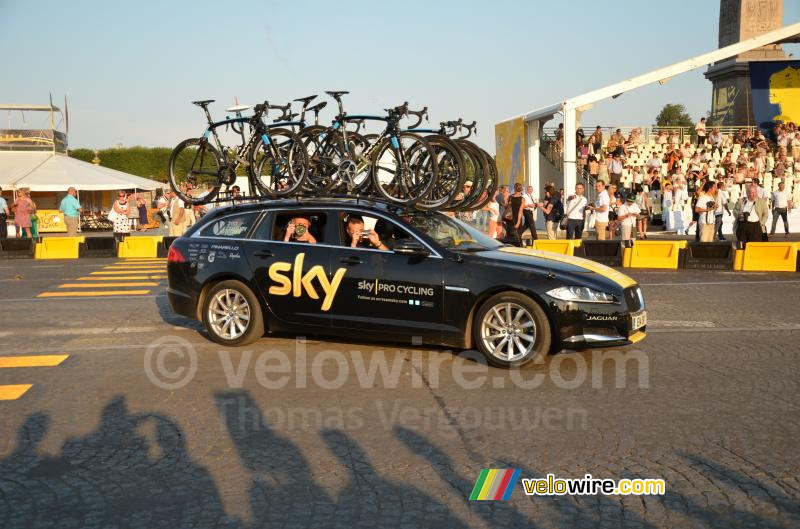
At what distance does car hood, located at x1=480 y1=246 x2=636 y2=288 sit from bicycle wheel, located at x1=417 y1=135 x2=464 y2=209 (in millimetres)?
1251

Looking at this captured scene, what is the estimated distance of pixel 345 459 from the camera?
512cm

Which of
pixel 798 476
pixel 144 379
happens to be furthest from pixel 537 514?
pixel 144 379

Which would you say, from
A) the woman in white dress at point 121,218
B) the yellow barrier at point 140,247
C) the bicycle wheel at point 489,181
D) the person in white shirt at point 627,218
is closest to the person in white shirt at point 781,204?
the person in white shirt at point 627,218

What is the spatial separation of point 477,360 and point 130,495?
13.5 feet

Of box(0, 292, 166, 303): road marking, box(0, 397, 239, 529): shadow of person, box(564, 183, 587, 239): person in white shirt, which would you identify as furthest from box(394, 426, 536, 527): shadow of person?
box(564, 183, 587, 239): person in white shirt

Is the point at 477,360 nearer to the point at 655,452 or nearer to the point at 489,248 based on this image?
the point at 489,248

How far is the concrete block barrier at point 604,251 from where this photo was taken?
18281 mm

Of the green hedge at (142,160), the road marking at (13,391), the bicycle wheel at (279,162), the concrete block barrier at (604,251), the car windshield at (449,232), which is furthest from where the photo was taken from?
the green hedge at (142,160)

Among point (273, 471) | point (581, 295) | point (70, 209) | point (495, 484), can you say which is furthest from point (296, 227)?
point (70, 209)

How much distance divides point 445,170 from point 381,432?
14.9 ft

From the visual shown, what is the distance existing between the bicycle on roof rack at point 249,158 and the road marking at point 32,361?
264cm

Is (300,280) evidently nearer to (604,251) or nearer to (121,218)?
(604,251)

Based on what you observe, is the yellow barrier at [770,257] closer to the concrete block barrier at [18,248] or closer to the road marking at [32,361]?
the road marking at [32,361]

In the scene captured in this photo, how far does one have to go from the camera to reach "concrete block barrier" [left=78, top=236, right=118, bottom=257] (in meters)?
21.5
